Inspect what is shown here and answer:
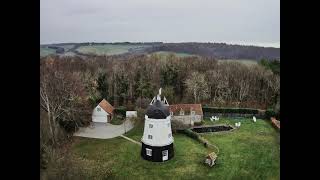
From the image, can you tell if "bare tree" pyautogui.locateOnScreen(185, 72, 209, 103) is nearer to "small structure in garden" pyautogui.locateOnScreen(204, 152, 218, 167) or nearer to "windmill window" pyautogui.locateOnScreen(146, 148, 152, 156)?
"small structure in garden" pyautogui.locateOnScreen(204, 152, 218, 167)

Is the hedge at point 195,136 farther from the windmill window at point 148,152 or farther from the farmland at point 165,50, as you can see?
the farmland at point 165,50

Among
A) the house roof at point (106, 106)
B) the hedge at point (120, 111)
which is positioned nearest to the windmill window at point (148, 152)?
the hedge at point (120, 111)

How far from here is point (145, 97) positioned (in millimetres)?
4418

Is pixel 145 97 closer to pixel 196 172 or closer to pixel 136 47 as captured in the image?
pixel 136 47

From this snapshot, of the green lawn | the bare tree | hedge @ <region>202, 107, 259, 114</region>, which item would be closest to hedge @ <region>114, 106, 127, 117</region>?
the green lawn

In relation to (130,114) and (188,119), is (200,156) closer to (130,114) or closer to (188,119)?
(188,119)

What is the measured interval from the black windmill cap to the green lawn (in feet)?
0.57

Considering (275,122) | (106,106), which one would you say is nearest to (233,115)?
(275,122)

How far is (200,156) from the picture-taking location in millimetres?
4301

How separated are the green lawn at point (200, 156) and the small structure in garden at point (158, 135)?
0.21 feet

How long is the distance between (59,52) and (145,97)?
105cm
